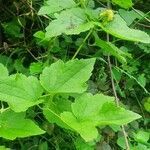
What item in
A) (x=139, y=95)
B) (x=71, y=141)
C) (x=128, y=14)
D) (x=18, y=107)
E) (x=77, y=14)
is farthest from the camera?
(x=139, y=95)

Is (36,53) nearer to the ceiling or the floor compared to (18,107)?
nearer to the floor

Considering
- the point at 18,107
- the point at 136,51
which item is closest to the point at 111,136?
the point at 136,51

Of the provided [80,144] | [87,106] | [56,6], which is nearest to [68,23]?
[56,6]

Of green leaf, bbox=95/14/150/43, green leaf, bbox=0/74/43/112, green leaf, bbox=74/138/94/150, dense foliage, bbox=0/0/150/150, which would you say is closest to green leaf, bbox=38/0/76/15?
dense foliage, bbox=0/0/150/150

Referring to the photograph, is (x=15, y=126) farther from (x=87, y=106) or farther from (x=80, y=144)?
(x=80, y=144)

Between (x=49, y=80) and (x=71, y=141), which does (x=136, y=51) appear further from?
(x=49, y=80)

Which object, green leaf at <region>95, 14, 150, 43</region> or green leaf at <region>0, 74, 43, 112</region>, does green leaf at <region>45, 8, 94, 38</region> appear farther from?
green leaf at <region>0, 74, 43, 112</region>

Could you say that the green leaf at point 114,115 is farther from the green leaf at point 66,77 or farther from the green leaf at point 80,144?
the green leaf at point 80,144
